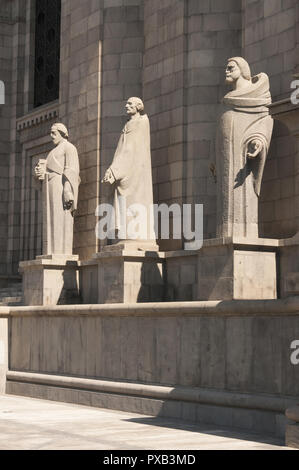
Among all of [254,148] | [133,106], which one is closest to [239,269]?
[254,148]

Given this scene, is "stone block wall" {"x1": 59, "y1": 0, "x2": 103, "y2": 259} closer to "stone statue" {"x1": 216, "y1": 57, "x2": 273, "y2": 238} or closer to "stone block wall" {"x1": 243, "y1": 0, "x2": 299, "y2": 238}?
"stone block wall" {"x1": 243, "y1": 0, "x2": 299, "y2": 238}

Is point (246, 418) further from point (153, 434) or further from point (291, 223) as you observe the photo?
point (291, 223)

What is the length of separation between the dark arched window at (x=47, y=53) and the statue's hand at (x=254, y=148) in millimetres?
11772

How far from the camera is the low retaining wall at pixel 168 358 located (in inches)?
469

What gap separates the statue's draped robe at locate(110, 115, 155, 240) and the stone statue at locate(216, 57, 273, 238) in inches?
106

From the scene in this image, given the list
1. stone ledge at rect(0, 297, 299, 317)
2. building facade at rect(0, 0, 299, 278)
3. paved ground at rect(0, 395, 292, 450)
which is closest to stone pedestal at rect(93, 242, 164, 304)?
stone ledge at rect(0, 297, 299, 317)

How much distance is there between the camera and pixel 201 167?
16.9m

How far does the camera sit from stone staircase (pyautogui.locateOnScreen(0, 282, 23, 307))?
65.5 feet

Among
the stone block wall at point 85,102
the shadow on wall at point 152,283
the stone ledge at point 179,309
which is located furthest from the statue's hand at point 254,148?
the stone block wall at point 85,102

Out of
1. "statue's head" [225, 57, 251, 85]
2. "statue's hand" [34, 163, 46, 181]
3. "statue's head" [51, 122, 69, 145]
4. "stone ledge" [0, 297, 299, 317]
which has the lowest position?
"stone ledge" [0, 297, 299, 317]

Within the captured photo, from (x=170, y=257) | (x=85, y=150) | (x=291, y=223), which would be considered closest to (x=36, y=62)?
(x=85, y=150)

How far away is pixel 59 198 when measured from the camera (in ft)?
61.0

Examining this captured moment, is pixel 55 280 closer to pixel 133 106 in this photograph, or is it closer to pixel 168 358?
pixel 133 106

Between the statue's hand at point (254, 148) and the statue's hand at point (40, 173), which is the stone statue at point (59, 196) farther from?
the statue's hand at point (254, 148)
